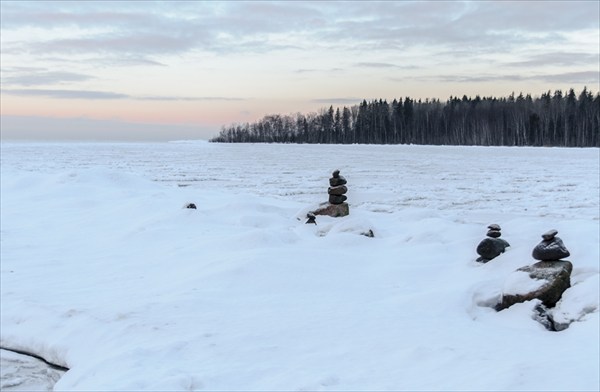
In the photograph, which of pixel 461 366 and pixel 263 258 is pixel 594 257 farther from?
pixel 263 258

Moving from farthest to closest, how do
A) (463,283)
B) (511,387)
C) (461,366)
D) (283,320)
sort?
(463,283), (283,320), (461,366), (511,387)

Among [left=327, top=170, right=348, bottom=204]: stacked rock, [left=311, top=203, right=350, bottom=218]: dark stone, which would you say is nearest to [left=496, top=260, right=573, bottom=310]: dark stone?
[left=311, top=203, right=350, bottom=218]: dark stone

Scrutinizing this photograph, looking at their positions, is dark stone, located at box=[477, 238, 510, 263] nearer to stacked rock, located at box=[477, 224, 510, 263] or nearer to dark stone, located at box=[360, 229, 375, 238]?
stacked rock, located at box=[477, 224, 510, 263]

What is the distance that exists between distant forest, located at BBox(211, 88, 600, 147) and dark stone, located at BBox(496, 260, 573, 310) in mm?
73104

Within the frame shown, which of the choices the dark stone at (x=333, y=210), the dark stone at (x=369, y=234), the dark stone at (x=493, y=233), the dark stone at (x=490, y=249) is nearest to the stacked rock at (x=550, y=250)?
the dark stone at (x=490, y=249)

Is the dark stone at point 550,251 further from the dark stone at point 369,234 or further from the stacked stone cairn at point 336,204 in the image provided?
the stacked stone cairn at point 336,204

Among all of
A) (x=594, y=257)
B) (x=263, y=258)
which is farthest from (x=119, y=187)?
(x=594, y=257)

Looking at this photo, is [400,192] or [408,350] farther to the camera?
[400,192]

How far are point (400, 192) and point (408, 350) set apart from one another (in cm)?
1343

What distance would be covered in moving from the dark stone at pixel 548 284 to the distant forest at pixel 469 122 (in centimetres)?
7310

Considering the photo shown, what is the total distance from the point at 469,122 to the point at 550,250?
83.7 meters

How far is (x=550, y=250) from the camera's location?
250 inches

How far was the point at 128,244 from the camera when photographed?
9.13 m

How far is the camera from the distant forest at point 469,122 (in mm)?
75000
